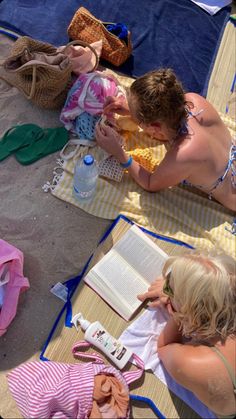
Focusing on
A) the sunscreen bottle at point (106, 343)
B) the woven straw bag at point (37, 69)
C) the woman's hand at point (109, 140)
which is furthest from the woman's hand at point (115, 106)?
the sunscreen bottle at point (106, 343)

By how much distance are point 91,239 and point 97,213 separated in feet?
0.51

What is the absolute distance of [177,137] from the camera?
6.97ft

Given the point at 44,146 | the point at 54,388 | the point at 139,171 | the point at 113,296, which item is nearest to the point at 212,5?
the point at 139,171

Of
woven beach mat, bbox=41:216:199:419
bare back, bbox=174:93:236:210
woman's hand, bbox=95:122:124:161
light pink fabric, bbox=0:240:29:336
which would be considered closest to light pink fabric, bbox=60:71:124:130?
woman's hand, bbox=95:122:124:161

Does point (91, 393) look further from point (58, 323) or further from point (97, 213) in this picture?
point (97, 213)

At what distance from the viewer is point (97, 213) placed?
229 centimetres

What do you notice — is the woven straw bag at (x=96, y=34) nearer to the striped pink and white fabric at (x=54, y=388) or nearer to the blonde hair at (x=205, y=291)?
the blonde hair at (x=205, y=291)

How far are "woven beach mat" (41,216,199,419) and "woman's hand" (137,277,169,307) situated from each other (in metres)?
0.10

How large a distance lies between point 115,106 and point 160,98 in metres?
0.47

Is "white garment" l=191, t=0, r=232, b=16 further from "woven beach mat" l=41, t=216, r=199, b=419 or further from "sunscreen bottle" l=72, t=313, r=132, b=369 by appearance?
"sunscreen bottle" l=72, t=313, r=132, b=369

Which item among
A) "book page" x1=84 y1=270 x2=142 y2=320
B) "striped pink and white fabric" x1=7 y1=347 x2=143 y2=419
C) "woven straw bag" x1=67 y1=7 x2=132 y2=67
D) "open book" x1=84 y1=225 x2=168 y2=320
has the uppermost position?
A: "woven straw bag" x1=67 y1=7 x2=132 y2=67

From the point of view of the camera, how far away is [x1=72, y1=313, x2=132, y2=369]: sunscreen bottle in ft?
6.26

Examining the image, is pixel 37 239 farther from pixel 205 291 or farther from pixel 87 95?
pixel 205 291

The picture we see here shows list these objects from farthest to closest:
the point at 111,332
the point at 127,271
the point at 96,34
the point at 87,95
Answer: the point at 96,34
the point at 87,95
the point at 127,271
the point at 111,332
